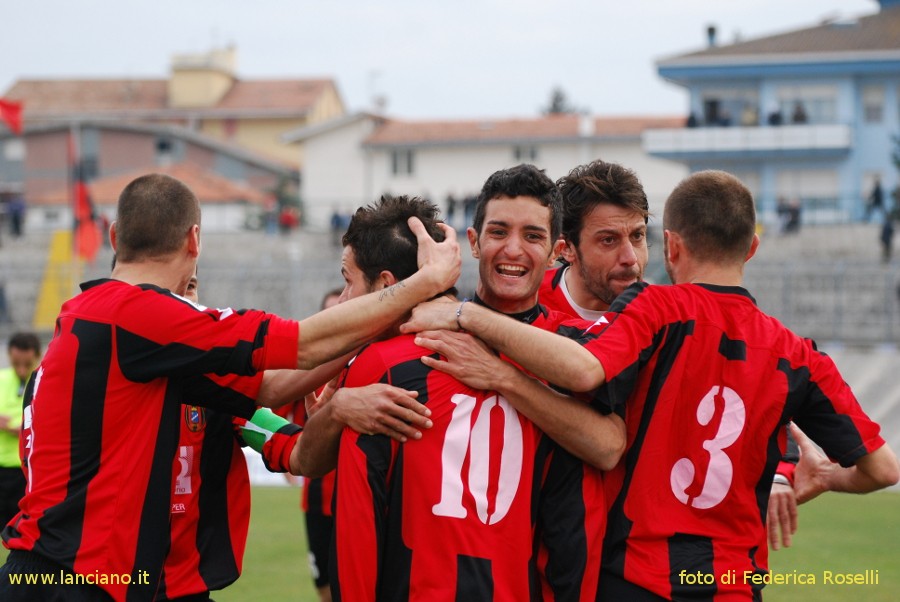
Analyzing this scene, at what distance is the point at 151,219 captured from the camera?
415 cm

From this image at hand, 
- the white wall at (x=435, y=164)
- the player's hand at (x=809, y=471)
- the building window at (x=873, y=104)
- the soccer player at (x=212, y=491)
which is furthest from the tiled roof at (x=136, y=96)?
the player's hand at (x=809, y=471)

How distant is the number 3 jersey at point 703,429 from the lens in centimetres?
392

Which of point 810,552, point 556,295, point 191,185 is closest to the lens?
point 556,295

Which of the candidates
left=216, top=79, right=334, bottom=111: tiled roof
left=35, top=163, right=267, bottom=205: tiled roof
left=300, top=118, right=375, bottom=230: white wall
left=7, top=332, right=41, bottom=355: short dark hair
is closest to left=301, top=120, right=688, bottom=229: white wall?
left=300, top=118, right=375, bottom=230: white wall

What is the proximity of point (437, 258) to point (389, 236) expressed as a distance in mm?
267

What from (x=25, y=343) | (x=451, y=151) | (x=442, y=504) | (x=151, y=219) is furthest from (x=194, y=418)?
(x=451, y=151)

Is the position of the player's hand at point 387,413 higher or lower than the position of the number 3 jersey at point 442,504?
higher

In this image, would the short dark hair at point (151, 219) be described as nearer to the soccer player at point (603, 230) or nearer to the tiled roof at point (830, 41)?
the soccer player at point (603, 230)

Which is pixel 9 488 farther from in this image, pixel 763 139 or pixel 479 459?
pixel 763 139

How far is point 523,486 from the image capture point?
3.95 m

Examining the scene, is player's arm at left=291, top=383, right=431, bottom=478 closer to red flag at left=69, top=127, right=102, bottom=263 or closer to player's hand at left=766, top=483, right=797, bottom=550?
player's hand at left=766, top=483, right=797, bottom=550

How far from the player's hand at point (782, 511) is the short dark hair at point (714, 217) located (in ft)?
3.18

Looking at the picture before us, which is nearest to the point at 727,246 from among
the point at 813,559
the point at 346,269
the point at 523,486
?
the point at 523,486

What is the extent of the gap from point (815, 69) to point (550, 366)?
46.6 meters
